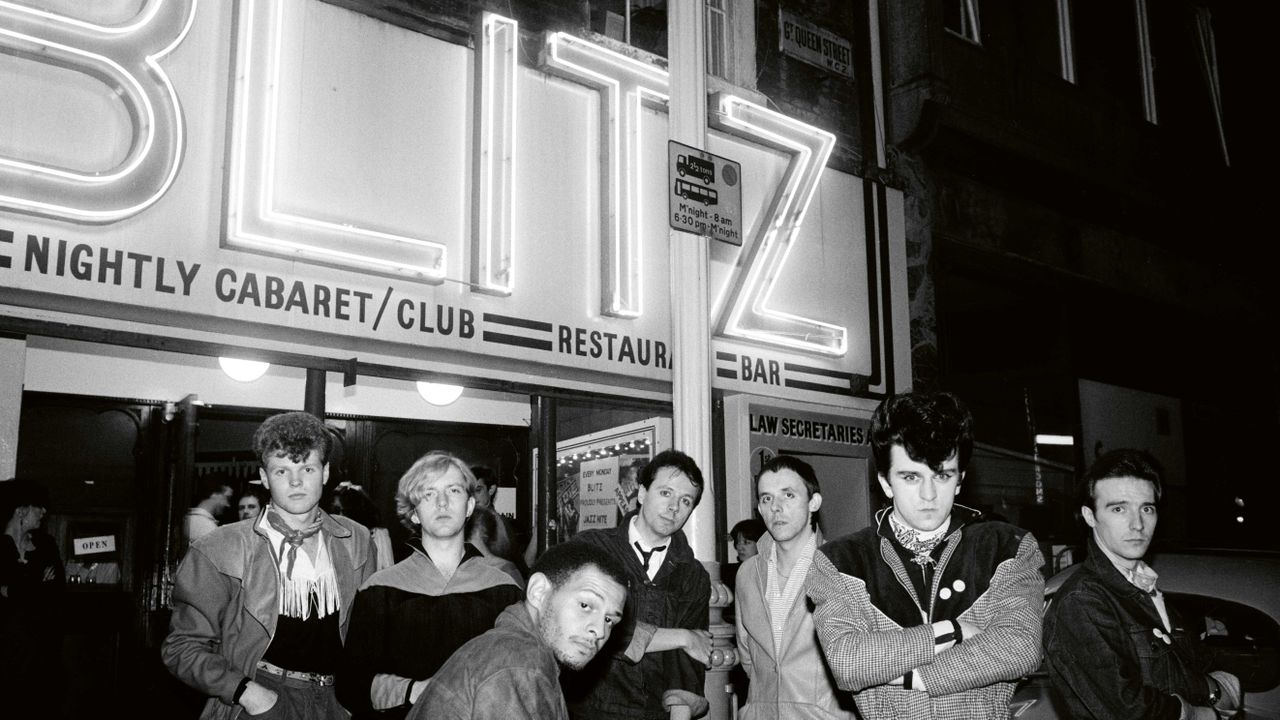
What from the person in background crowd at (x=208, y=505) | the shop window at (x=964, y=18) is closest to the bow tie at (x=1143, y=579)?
the person in background crowd at (x=208, y=505)

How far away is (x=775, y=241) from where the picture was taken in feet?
31.0

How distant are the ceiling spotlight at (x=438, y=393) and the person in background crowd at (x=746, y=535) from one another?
8.78ft

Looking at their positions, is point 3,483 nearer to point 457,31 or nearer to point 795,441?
point 457,31

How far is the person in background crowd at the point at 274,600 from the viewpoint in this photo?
3953mm

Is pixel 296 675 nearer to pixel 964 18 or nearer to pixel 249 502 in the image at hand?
pixel 249 502

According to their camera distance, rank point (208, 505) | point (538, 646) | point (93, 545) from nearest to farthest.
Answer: point (538, 646) → point (93, 545) → point (208, 505)

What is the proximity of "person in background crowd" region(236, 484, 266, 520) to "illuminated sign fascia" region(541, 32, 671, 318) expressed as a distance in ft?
10.6

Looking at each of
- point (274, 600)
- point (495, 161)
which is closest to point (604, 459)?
point (495, 161)

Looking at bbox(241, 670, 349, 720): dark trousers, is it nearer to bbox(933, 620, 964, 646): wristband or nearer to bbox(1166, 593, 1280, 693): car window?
bbox(933, 620, 964, 646): wristband

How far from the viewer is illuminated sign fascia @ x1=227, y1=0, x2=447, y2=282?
254 inches

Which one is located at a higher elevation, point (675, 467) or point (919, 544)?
point (675, 467)

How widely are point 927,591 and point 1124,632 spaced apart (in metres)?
1.25

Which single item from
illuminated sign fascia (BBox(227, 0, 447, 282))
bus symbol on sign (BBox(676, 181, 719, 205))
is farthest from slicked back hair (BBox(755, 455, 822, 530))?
illuminated sign fascia (BBox(227, 0, 447, 282))

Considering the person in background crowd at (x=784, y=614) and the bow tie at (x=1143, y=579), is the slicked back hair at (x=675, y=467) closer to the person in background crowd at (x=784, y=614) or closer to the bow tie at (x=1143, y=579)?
the person in background crowd at (x=784, y=614)
